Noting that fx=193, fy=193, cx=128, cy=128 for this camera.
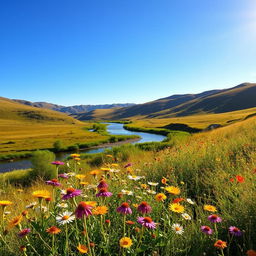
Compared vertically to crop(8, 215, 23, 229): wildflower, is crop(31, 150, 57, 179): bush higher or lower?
lower

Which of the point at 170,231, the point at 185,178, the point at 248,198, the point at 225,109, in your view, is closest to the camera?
the point at 170,231

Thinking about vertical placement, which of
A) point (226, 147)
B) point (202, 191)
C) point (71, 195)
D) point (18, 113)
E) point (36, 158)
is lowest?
point (36, 158)

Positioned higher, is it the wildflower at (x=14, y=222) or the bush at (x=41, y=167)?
the wildflower at (x=14, y=222)

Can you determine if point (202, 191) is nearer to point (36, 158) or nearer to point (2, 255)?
point (2, 255)

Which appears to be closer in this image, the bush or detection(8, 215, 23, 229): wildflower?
detection(8, 215, 23, 229): wildflower

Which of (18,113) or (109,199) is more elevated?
(18,113)

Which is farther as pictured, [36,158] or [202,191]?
[36,158]

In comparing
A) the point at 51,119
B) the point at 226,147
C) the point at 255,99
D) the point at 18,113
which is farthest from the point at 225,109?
the point at 226,147

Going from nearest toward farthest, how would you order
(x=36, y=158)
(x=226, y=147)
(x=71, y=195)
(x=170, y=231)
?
(x=71, y=195) → (x=170, y=231) → (x=226, y=147) → (x=36, y=158)

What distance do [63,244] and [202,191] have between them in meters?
3.53

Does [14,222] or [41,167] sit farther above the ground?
[14,222]

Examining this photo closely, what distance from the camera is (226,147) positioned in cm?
695

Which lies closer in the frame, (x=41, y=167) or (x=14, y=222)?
(x=14, y=222)

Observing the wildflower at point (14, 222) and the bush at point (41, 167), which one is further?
the bush at point (41, 167)
